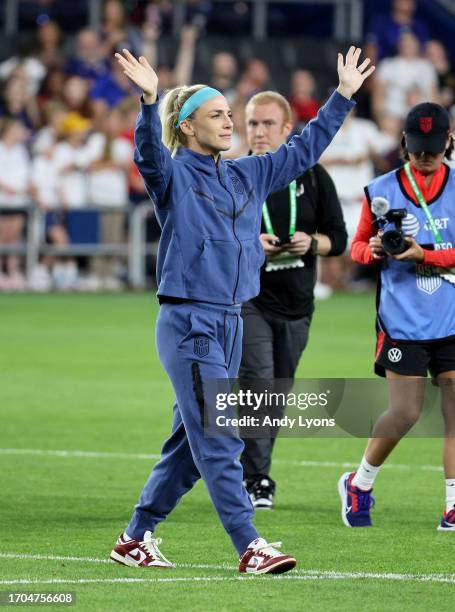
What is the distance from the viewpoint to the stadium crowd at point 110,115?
2609cm

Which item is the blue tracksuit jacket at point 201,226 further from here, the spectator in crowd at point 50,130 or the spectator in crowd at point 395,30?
the spectator in crowd at point 395,30

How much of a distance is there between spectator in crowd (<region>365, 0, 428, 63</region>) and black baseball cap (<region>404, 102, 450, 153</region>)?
20245 mm

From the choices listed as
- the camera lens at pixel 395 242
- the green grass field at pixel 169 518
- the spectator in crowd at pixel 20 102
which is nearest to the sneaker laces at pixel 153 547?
the green grass field at pixel 169 518

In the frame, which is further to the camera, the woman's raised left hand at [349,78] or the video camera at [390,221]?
the video camera at [390,221]

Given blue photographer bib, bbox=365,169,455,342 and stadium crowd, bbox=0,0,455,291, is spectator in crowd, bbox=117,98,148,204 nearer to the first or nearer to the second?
stadium crowd, bbox=0,0,455,291

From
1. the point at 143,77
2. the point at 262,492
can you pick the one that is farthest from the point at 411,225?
the point at 143,77

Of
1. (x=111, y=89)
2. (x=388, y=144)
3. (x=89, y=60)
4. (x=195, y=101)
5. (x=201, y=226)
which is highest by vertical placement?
(x=195, y=101)

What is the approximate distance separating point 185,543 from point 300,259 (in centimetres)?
253

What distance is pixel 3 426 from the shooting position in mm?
12742

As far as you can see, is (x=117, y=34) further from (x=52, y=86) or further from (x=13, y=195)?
(x=13, y=195)

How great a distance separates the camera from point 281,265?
33.3ft

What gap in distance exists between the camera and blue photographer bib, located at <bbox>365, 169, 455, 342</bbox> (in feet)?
28.8

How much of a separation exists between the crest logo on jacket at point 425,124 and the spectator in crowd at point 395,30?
20.3 m

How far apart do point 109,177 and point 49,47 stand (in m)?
3.41
